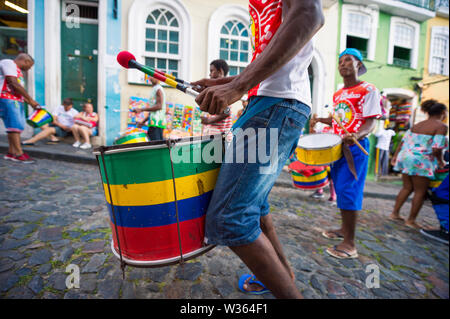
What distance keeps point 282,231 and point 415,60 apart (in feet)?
40.6

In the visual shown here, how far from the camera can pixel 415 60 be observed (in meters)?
10.6

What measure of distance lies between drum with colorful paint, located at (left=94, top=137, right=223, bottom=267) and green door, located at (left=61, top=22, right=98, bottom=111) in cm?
810

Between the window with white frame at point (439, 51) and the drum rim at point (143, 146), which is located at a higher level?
the window with white frame at point (439, 51)

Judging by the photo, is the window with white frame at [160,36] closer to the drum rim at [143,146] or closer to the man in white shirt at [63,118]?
the man in white shirt at [63,118]

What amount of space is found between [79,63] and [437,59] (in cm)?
1535

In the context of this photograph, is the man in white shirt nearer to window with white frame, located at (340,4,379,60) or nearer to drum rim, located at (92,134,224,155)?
drum rim, located at (92,134,224,155)

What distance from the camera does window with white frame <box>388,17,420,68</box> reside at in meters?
10.1

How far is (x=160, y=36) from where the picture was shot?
7.65 meters

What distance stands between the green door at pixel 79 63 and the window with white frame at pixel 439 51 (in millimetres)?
14285

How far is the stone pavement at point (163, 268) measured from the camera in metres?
1.67

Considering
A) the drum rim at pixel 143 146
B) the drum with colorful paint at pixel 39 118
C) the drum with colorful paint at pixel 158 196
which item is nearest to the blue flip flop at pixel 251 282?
the drum with colorful paint at pixel 158 196

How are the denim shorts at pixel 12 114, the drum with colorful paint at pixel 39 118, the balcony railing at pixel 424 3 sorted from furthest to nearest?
the balcony railing at pixel 424 3 < the drum with colorful paint at pixel 39 118 < the denim shorts at pixel 12 114

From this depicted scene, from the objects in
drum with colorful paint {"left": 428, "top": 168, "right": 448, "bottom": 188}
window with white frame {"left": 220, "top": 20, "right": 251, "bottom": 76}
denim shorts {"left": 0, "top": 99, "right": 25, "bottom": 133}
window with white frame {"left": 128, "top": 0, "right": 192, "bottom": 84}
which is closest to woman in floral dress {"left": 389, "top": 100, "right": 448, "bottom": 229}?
drum with colorful paint {"left": 428, "top": 168, "right": 448, "bottom": 188}

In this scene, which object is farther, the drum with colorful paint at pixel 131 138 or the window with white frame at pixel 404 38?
the window with white frame at pixel 404 38
